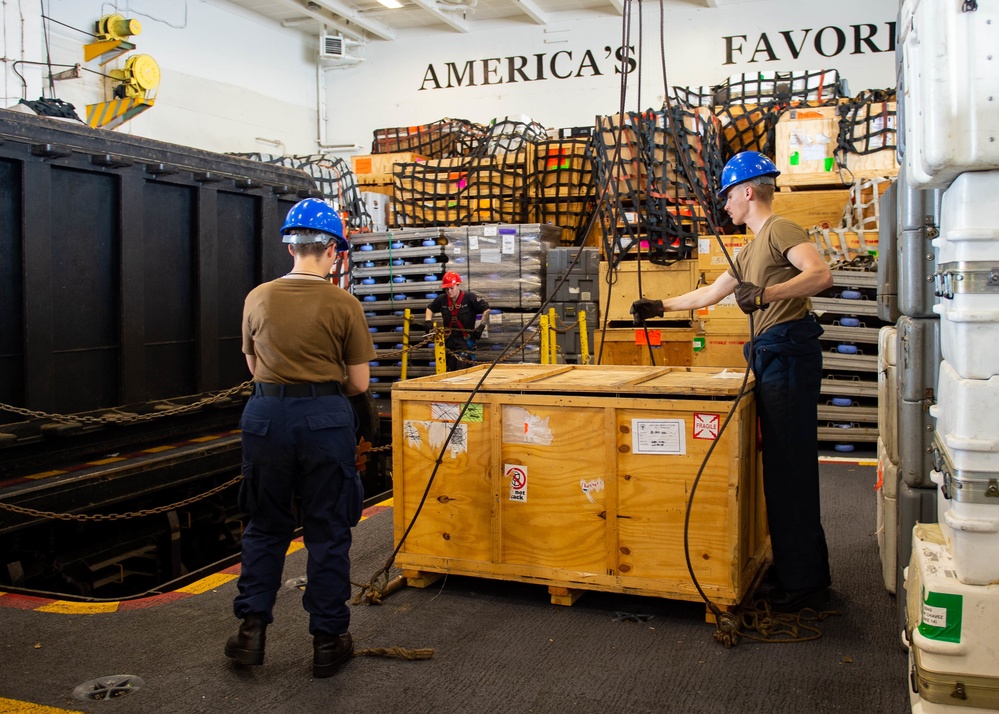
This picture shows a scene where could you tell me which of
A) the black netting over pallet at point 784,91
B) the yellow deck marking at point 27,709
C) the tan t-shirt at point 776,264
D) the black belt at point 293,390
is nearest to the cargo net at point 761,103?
the black netting over pallet at point 784,91

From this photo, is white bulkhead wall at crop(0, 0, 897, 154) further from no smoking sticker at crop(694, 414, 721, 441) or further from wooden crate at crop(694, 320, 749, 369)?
no smoking sticker at crop(694, 414, 721, 441)

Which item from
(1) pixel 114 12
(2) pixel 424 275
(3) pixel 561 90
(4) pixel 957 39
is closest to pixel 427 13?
(3) pixel 561 90

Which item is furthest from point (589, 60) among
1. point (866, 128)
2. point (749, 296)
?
point (749, 296)

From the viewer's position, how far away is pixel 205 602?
14.1 ft

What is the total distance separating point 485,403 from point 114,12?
14608 millimetres

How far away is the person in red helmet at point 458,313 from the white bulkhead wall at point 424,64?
271 inches

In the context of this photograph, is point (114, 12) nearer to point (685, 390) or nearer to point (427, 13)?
point (427, 13)

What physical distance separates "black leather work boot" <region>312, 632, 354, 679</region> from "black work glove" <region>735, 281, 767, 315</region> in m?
2.28

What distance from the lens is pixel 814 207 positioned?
10461 millimetres

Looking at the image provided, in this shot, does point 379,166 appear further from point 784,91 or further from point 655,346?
point 655,346

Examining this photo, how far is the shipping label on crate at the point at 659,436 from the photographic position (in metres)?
3.96

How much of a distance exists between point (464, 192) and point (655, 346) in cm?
451

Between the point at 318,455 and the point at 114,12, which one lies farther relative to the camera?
the point at 114,12

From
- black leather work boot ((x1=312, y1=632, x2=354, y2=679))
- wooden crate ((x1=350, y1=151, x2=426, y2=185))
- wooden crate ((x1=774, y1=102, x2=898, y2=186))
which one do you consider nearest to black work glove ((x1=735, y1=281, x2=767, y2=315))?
black leather work boot ((x1=312, y1=632, x2=354, y2=679))
